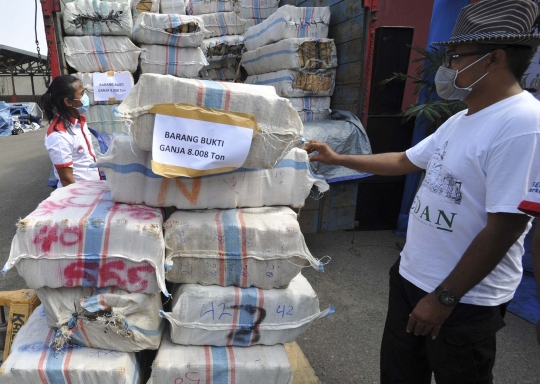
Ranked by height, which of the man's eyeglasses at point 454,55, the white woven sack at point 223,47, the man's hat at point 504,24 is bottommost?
the man's eyeglasses at point 454,55

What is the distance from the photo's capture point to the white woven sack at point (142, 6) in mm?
4195

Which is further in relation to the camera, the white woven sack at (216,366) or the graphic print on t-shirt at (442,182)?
the white woven sack at (216,366)

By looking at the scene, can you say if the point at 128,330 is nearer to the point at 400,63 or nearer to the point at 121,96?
the point at 121,96

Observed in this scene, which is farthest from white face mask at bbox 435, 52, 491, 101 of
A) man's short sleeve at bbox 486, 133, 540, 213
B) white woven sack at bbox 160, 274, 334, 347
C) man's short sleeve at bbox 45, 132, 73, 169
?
man's short sleeve at bbox 45, 132, 73, 169

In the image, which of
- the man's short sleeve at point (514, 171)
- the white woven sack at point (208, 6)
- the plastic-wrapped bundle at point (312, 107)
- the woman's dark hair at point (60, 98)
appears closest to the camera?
the man's short sleeve at point (514, 171)

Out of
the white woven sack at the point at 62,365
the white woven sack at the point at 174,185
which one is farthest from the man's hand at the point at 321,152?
the white woven sack at the point at 62,365

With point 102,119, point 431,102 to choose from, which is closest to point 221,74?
point 102,119

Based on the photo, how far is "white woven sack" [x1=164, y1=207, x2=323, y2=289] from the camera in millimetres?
1581

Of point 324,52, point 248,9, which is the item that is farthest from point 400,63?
point 248,9

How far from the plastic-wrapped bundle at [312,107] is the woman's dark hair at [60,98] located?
2091 mm

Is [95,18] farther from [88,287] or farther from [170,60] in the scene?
[88,287]

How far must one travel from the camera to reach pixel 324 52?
376cm

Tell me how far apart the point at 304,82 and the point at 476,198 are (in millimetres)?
2818

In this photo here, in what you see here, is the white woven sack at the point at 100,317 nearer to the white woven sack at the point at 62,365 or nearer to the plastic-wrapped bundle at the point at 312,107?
the white woven sack at the point at 62,365
